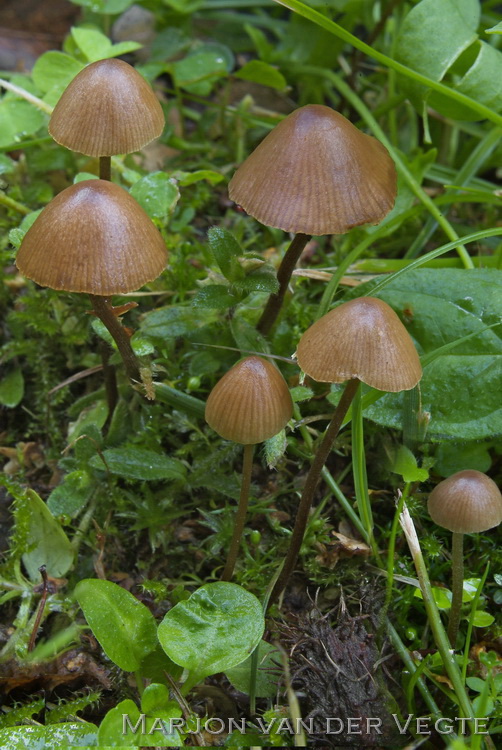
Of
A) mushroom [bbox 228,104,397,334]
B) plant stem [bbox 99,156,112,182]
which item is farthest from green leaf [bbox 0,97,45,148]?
mushroom [bbox 228,104,397,334]

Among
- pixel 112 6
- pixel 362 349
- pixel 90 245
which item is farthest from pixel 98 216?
pixel 112 6

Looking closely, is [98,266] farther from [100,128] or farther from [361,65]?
[361,65]

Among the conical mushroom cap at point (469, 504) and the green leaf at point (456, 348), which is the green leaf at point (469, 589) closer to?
the conical mushroom cap at point (469, 504)

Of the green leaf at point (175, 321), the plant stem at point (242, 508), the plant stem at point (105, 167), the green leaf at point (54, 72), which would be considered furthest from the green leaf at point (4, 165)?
the plant stem at point (242, 508)

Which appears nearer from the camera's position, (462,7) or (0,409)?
(462,7)

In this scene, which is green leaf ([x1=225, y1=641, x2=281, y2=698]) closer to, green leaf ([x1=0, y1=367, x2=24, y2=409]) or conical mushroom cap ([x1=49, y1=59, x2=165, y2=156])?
green leaf ([x1=0, y1=367, x2=24, y2=409])

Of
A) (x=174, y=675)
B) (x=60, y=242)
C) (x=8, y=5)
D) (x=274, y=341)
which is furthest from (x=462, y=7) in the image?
(x=8, y=5)
